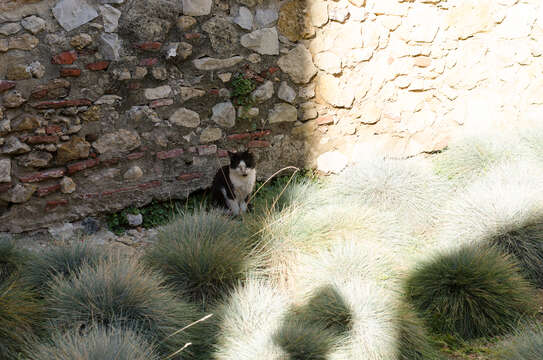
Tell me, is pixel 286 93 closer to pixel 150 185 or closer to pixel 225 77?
pixel 225 77

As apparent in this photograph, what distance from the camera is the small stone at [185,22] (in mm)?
4180

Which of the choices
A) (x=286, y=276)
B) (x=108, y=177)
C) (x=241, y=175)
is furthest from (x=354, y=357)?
(x=108, y=177)

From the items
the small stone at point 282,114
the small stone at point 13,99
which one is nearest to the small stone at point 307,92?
the small stone at point 282,114

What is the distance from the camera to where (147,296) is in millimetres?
2656

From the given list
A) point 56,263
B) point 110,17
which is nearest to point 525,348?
point 56,263

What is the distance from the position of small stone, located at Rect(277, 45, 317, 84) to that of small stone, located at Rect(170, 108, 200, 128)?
97 cm

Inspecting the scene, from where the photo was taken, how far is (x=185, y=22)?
4191 millimetres

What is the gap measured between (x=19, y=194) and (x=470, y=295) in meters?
3.14

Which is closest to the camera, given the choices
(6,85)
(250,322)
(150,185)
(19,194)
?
(250,322)

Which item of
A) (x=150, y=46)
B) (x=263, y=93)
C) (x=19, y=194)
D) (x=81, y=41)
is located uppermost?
(x=81, y=41)

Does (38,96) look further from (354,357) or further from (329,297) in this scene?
(354,357)

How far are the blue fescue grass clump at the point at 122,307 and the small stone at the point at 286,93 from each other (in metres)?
2.52

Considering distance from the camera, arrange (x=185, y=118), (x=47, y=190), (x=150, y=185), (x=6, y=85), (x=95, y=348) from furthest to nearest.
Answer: (x=185, y=118)
(x=150, y=185)
(x=47, y=190)
(x=6, y=85)
(x=95, y=348)

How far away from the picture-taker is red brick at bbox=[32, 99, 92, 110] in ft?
12.1
